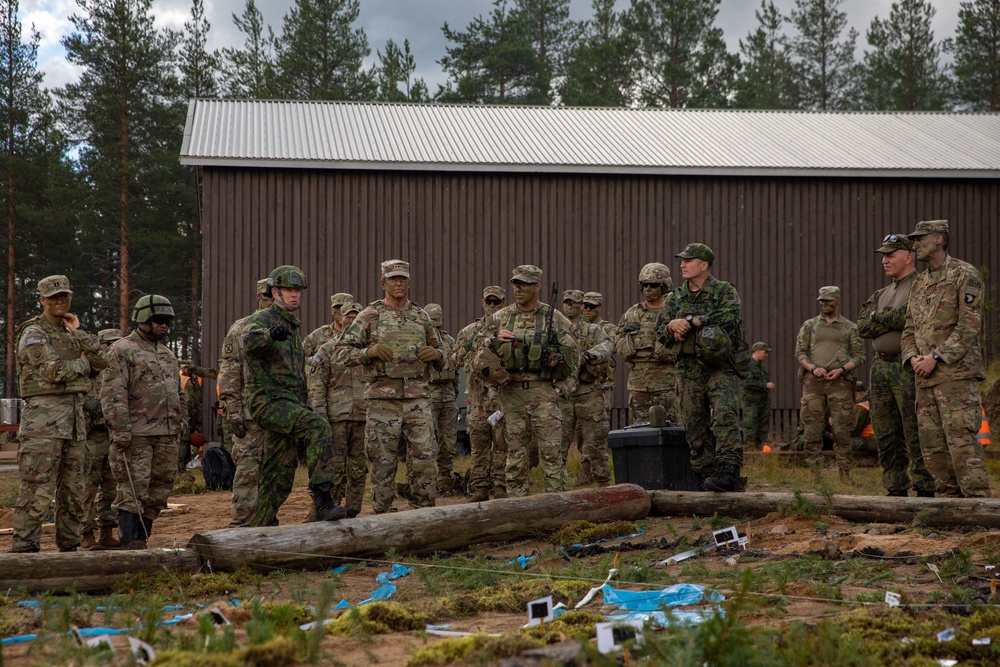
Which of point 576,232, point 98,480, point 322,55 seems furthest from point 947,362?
point 322,55

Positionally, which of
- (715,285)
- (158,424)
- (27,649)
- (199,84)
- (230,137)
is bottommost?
(27,649)

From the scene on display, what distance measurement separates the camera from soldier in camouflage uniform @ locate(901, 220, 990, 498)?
8281 mm

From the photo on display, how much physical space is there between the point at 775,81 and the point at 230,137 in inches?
1280

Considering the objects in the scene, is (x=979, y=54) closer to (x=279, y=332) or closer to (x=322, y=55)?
(x=322, y=55)

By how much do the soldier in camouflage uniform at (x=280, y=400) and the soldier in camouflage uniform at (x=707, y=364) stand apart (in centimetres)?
342

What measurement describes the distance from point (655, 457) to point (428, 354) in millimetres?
2507

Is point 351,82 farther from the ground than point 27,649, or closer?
farther from the ground

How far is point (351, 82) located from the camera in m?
40.6

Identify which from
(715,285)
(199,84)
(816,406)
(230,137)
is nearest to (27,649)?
(715,285)

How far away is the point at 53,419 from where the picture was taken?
26.2ft

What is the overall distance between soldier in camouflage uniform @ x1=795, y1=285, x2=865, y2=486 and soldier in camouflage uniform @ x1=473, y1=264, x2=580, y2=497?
16.5 ft

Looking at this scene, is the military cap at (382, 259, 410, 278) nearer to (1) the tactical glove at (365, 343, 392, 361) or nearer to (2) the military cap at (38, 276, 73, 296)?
(1) the tactical glove at (365, 343, 392, 361)

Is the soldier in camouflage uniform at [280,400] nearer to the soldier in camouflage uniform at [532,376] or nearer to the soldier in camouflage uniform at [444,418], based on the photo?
the soldier in camouflage uniform at [532,376]

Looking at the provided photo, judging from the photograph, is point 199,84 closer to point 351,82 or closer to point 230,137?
point 351,82
